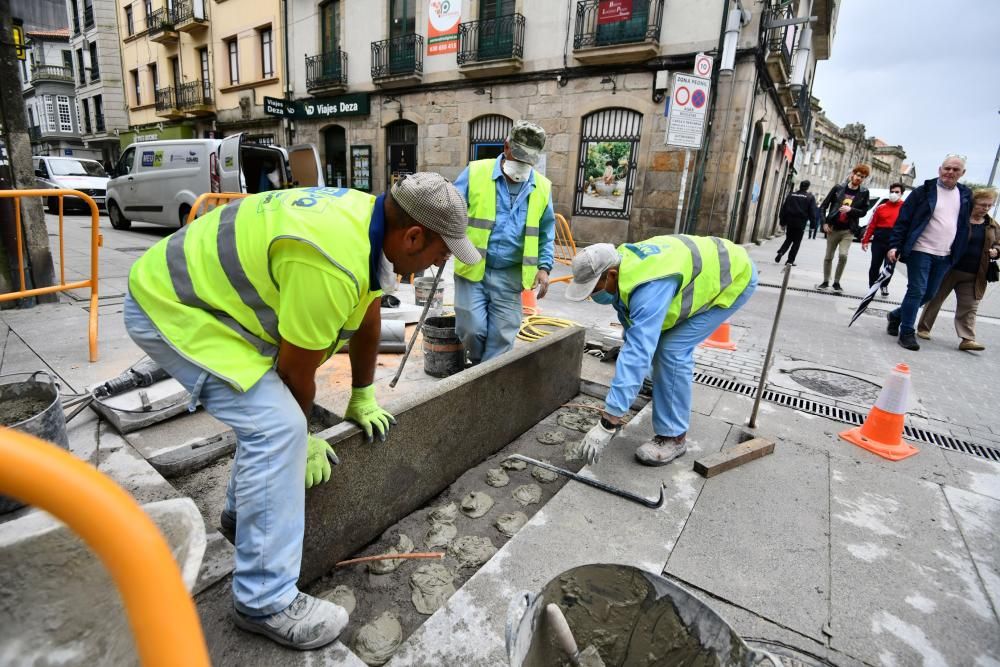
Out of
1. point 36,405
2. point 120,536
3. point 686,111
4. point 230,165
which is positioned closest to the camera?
point 120,536

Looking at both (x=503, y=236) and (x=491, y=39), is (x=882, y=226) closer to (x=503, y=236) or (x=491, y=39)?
(x=503, y=236)

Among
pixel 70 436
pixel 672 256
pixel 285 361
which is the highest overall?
pixel 672 256

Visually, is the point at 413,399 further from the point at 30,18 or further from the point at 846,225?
the point at 846,225

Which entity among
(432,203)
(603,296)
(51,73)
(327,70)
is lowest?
(603,296)

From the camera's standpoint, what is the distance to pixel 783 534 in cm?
233

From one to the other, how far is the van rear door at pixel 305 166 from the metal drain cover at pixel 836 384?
7.76m

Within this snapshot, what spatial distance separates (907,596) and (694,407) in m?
1.78

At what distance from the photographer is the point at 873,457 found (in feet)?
10.1

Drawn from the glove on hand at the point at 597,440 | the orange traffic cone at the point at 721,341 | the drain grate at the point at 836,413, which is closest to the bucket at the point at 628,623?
the glove on hand at the point at 597,440

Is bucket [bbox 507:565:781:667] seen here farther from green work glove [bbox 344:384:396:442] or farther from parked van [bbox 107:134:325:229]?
parked van [bbox 107:134:325:229]

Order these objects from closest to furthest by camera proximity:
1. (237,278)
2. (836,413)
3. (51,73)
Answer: (237,278) → (836,413) → (51,73)

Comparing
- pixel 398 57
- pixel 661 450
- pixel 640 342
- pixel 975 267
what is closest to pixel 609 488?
pixel 661 450

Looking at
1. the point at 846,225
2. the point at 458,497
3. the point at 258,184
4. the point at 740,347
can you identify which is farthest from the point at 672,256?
the point at 258,184

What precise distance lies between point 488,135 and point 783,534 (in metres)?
12.7
